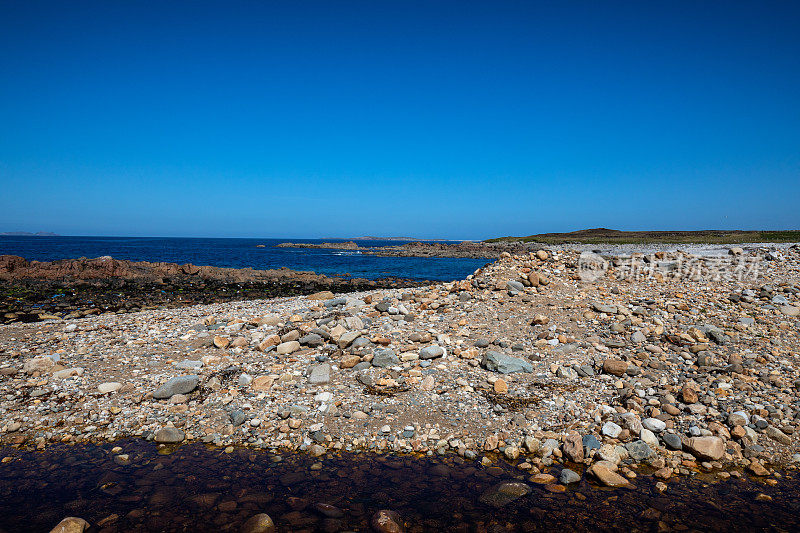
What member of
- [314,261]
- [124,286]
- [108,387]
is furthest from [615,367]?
[314,261]

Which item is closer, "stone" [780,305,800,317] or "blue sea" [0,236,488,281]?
"stone" [780,305,800,317]

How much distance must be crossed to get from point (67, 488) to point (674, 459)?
711cm

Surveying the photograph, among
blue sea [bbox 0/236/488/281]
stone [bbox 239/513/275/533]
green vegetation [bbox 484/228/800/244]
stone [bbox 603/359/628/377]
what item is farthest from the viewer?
green vegetation [bbox 484/228/800/244]

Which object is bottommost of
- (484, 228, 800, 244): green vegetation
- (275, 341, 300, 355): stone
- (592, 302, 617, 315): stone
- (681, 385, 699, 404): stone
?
(681, 385, 699, 404): stone

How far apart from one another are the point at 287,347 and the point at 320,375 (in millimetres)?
1447

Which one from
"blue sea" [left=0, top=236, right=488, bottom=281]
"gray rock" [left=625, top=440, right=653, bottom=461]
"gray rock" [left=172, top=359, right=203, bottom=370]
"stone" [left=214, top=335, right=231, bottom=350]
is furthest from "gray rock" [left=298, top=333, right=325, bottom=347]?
"blue sea" [left=0, top=236, right=488, bottom=281]

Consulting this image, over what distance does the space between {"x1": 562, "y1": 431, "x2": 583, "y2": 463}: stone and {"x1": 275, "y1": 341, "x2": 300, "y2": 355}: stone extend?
5.27 m

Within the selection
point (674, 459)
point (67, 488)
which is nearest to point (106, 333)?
point (67, 488)

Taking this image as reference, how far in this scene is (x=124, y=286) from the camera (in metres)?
23.6

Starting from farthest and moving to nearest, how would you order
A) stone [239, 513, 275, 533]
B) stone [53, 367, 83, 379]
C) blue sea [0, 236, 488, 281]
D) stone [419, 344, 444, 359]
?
1. blue sea [0, 236, 488, 281]
2. stone [419, 344, 444, 359]
3. stone [53, 367, 83, 379]
4. stone [239, 513, 275, 533]

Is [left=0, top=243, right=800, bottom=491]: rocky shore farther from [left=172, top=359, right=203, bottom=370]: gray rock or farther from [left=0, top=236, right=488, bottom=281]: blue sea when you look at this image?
[left=0, top=236, right=488, bottom=281]: blue sea

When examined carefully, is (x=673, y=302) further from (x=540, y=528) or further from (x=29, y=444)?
(x=29, y=444)

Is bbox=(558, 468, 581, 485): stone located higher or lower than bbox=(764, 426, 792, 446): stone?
lower

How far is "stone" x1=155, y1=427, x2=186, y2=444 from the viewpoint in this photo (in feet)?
17.7
